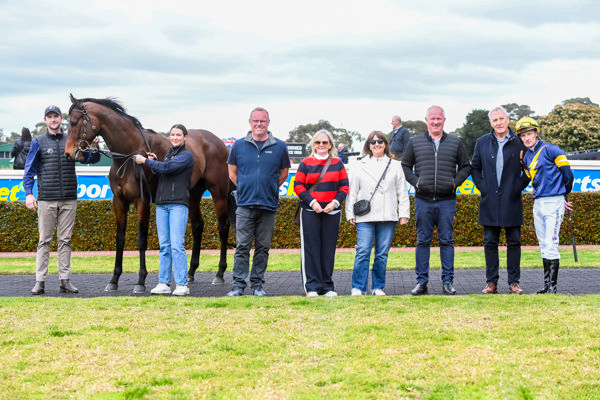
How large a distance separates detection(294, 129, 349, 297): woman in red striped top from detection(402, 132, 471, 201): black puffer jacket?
0.80 metres

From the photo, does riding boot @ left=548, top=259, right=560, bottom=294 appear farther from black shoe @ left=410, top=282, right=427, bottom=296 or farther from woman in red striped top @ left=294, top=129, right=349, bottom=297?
woman in red striped top @ left=294, top=129, right=349, bottom=297

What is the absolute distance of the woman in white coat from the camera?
7.16m

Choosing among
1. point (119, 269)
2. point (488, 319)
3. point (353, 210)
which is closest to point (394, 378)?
point (488, 319)

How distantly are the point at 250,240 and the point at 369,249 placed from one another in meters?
1.26

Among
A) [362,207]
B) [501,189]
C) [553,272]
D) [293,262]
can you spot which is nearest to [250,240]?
[362,207]

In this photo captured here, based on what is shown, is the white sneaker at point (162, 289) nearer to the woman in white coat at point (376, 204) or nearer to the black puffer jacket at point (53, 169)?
the black puffer jacket at point (53, 169)

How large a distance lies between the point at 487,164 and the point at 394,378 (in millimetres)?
4070

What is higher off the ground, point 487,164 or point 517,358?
point 487,164

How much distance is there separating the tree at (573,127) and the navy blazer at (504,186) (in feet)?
233

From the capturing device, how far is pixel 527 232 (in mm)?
14359

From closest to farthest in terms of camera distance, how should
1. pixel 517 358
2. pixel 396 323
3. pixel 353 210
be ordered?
pixel 517 358 → pixel 396 323 → pixel 353 210

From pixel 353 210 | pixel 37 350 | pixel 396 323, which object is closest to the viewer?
pixel 37 350

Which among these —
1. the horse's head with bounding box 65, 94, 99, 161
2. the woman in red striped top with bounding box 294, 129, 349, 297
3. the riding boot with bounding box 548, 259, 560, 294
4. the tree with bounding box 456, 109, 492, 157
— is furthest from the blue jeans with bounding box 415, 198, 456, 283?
the tree with bounding box 456, 109, 492, 157

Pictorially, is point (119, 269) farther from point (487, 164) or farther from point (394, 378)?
point (394, 378)
